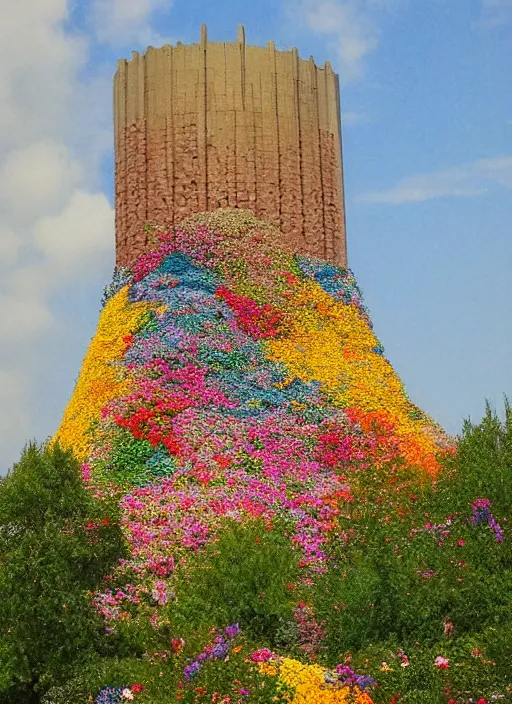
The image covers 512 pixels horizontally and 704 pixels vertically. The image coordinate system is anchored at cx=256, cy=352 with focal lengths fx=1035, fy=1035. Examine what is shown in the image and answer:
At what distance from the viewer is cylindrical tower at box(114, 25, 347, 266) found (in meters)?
26.5

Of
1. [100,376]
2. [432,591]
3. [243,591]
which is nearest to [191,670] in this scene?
[243,591]

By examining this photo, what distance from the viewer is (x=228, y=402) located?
2222 cm

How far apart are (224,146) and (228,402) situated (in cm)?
768

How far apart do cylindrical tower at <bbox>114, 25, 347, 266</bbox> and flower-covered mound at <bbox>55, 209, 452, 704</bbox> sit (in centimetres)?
62

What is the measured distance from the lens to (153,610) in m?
16.3

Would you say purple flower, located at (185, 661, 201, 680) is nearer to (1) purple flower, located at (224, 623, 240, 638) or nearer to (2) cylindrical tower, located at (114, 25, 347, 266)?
(1) purple flower, located at (224, 623, 240, 638)

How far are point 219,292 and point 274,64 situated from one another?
6769 mm

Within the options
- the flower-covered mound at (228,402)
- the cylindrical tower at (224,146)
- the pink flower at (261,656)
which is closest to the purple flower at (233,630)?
the pink flower at (261,656)

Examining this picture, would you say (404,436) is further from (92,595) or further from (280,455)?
(92,595)

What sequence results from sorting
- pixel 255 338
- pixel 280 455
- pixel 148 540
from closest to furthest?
1. pixel 148 540
2. pixel 280 455
3. pixel 255 338

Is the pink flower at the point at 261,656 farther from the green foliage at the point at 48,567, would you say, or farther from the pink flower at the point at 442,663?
the green foliage at the point at 48,567

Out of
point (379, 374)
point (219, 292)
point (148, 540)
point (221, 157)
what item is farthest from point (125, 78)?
point (148, 540)

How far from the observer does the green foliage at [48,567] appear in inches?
571

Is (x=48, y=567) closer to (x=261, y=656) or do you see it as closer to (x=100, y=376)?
(x=261, y=656)
